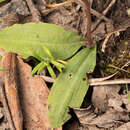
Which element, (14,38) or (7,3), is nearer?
(14,38)

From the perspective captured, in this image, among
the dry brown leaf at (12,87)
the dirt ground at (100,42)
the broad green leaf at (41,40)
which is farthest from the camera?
the broad green leaf at (41,40)

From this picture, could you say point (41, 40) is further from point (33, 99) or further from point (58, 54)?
point (33, 99)

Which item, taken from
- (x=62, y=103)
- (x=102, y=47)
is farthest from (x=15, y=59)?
(x=102, y=47)

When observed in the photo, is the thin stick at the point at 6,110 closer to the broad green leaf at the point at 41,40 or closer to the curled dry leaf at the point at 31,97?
the curled dry leaf at the point at 31,97

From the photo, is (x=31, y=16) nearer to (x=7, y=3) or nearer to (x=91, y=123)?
(x=7, y=3)

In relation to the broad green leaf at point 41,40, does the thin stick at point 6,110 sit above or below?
below

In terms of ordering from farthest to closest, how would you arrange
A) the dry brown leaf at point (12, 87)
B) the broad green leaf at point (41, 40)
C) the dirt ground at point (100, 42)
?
1. the broad green leaf at point (41, 40)
2. the dry brown leaf at point (12, 87)
3. the dirt ground at point (100, 42)

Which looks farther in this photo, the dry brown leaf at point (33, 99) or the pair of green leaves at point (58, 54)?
the dry brown leaf at point (33, 99)

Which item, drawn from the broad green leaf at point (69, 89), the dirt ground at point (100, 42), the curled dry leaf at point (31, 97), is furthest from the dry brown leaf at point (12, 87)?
the broad green leaf at point (69, 89)
